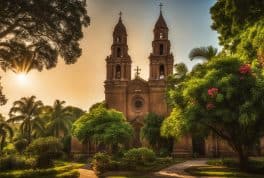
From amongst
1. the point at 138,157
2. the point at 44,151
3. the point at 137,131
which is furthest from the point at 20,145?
the point at 138,157

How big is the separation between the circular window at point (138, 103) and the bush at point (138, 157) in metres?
17.7

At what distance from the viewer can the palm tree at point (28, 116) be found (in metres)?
48.6

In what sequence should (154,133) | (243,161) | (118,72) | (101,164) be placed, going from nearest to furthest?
(243,161)
(101,164)
(154,133)
(118,72)

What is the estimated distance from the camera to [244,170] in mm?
21641

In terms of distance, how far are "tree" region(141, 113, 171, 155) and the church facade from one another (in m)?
3.08

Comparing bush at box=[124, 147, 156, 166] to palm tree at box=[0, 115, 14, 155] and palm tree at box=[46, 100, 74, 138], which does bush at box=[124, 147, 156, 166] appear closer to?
palm tree at box=[0, 115, 14, 155]

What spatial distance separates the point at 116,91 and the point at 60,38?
31355 millimetres

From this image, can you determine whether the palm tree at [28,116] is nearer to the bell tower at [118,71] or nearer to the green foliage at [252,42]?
the bell tower at [118,71]

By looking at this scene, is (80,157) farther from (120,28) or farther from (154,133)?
(120,28)

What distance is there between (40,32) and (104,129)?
2210 cm

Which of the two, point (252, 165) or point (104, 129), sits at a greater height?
point (104, 129)

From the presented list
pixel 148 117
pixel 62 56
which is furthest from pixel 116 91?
pixel 62 56

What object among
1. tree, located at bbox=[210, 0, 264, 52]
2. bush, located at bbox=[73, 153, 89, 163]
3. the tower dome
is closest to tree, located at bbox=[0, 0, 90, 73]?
tree, located at bbox=[210, 0, 264, 52]

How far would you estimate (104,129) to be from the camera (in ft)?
120
